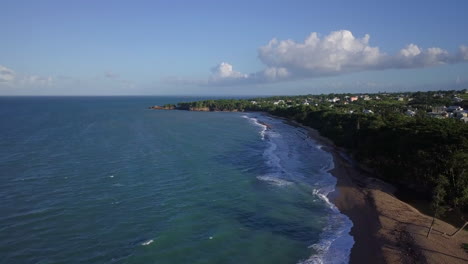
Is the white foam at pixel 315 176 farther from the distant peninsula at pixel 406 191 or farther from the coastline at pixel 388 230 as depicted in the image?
the distant peninsula at pixel 406 191

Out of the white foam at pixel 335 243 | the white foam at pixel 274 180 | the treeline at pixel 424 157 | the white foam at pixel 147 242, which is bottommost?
the white foam at pixel 335 243

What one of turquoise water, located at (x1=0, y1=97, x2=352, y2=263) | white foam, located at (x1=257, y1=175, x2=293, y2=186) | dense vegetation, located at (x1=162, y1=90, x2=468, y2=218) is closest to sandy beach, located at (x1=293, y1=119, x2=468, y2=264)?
turquoise water, located at (x1=0, y1=97, x2=352, y2=263)

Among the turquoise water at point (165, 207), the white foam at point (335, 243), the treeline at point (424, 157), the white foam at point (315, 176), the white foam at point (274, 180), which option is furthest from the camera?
the white foam at point (274, 180)

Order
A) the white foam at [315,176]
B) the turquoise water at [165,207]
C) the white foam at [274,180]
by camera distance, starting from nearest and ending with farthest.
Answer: the turquoise water at [165,207] → the white foam at [315,176] → the white foam at [274,180]

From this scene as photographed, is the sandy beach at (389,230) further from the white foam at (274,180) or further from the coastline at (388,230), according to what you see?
the white foam at (274,180)

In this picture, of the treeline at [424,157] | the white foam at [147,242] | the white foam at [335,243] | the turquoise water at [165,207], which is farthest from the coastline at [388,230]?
the white foam at [147,242]

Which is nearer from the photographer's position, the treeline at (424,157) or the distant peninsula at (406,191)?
the distant peninsula at (406,191)

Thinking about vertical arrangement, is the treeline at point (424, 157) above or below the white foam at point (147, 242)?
above
